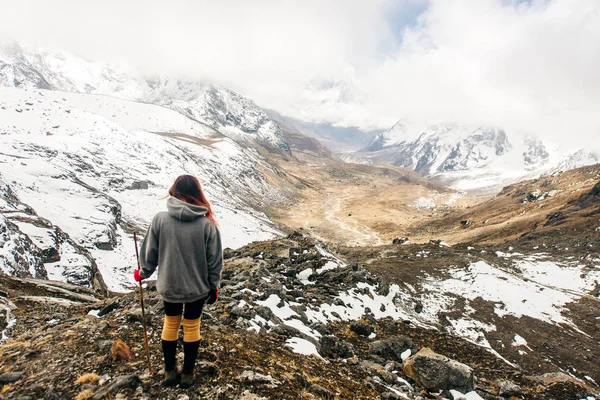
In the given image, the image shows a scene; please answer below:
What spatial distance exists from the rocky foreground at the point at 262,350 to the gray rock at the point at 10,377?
0.03 m

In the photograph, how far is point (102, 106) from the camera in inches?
4444

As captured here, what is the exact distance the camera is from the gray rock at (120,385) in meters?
5.00

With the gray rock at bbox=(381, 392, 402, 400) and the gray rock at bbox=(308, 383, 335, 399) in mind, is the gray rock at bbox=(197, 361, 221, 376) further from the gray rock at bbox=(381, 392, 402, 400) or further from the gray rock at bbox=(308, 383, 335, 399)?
the gray rock at bbox=(381, 392, 402, 400)

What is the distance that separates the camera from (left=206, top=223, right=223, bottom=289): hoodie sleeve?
16.4 ft

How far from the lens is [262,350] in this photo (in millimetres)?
7738

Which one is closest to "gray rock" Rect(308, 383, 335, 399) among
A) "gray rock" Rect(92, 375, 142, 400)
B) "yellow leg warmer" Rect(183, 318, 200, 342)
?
"yellow leg warmer" Rect(183, 318, 200, 342)

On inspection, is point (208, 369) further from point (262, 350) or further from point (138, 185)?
point (138, 185)

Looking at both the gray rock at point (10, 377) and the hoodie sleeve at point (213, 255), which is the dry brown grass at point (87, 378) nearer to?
the gray rock at point (10, 377)

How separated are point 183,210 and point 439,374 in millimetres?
8681

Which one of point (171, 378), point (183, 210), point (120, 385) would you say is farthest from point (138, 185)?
point (183, 210)

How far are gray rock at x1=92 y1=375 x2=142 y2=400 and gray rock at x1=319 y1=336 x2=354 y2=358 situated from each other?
570 centimetres

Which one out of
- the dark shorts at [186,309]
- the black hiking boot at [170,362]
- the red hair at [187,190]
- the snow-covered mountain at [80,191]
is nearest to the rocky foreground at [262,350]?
the black hiking boot at [170,362]

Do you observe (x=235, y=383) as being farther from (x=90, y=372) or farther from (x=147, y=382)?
(x=90, y=372)

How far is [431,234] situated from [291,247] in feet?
188
